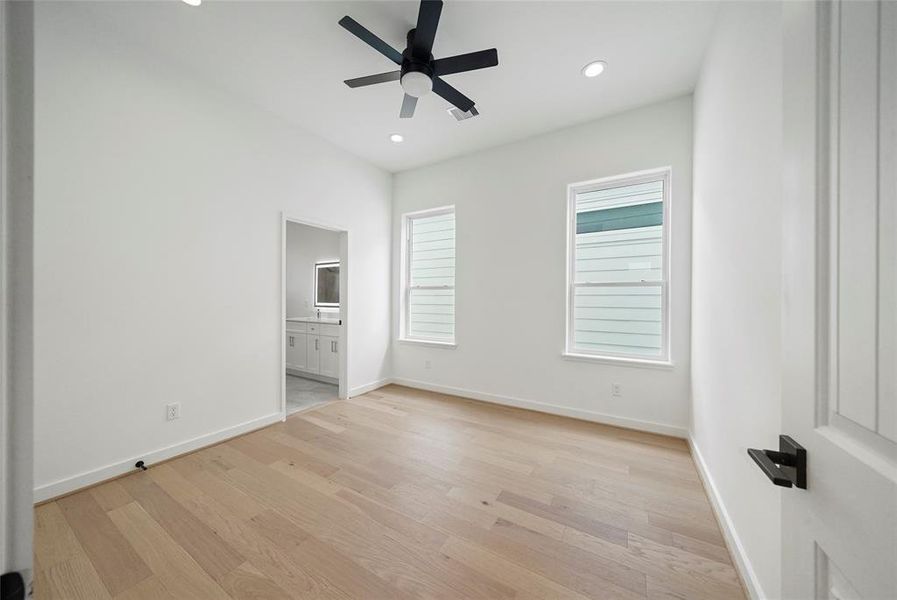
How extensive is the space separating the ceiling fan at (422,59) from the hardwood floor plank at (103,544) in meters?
2.87

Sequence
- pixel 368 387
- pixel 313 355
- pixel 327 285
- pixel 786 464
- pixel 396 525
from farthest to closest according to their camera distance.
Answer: pixel 327 285 < pixel 313 355 < pixel 368 387 < pixel 396 525 < pixel 786 464

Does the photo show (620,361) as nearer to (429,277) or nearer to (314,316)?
(429,277)

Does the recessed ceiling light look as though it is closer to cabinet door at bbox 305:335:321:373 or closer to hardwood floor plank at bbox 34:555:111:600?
hardwood floor plank at bbox 34:555:111:600

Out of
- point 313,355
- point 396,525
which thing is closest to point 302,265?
point 313,355

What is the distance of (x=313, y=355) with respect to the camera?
4.54 meters

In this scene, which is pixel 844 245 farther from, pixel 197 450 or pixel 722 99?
pixel 197 450

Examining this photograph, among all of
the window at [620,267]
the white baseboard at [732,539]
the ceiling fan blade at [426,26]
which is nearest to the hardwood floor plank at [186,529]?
the white baseboard at [732,539]

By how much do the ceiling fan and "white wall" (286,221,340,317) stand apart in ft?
11.7

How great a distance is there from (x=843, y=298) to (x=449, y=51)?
254 cm

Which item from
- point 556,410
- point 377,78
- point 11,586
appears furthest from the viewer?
point 556,410

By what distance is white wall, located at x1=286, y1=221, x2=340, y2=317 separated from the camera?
5320mm

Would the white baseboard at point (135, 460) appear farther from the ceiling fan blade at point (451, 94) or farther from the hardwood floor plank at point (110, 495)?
the ceiling fan blade at point (451, 94)

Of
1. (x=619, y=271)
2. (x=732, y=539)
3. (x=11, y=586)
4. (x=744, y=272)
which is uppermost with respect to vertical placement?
(x=619, y=271)

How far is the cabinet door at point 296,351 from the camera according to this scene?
183 inches
